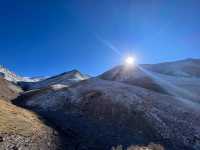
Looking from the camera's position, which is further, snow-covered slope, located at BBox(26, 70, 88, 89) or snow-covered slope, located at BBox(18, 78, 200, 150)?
snow-covered slope, located at BBox(26, 70, 88, 89)

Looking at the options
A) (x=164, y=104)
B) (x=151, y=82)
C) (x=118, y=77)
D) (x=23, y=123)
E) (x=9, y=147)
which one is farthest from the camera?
(x=118, y=77)

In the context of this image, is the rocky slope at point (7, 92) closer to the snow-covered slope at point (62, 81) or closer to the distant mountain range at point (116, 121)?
the distant mountain range at point (116, 121)

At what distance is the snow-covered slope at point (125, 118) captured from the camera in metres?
22.6

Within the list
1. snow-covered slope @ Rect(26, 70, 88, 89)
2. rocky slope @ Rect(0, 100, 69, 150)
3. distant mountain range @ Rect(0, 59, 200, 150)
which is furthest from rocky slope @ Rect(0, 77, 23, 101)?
rocky slope @ Rect(0, 100, 69, 150)

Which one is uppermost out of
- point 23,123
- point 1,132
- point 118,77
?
point 118,77

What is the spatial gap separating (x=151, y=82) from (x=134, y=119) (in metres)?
25.6

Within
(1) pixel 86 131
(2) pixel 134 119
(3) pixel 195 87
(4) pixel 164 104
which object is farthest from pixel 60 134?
(3) pixel 195 87

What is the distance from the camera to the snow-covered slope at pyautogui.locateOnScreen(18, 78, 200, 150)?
22.6 m

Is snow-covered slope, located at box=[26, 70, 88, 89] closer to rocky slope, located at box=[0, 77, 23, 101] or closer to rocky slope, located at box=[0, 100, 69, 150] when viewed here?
rocky slope, located at box=[0, 77, 23, 101]

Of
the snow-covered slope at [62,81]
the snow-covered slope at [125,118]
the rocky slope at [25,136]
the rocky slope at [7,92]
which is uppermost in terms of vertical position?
the snow-covered slope at [62,81]

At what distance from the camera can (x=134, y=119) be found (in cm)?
2798

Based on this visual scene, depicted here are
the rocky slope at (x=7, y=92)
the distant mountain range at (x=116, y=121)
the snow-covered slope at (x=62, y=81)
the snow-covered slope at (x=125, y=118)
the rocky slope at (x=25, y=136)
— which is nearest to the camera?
the rocky slope at (x=25, y=136)

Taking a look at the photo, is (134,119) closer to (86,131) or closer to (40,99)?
(86,131)

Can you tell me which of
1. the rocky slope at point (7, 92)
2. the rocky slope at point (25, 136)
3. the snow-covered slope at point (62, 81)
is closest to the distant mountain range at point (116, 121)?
the rocky slope at point (25, 136)
